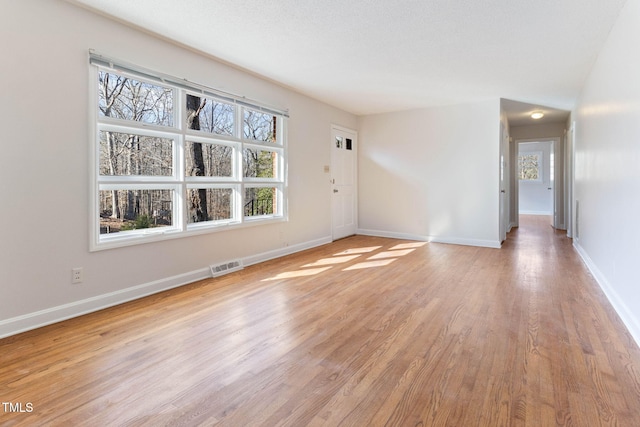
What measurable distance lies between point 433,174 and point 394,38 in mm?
3238

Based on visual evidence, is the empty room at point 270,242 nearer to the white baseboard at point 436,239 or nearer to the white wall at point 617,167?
the white wall at point 617,167

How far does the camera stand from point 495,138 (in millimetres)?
5301

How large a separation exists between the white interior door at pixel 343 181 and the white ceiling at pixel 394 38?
59.6 inches

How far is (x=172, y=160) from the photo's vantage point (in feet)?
11.1

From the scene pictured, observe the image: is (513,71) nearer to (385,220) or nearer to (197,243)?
(385,220)

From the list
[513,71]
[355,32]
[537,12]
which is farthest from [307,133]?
[537,12]

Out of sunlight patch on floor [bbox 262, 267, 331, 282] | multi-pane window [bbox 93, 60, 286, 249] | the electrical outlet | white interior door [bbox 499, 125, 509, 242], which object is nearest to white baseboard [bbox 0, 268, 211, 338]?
the electrical outlet

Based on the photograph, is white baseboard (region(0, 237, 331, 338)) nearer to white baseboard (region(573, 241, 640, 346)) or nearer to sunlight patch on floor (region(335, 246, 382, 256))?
sunlight patch on floor (region(335, 246, 382, 256))

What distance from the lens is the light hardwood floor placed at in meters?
1.48

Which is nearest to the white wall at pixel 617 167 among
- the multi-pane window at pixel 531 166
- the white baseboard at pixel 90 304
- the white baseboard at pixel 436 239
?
the white baseboard at pixel 436 239

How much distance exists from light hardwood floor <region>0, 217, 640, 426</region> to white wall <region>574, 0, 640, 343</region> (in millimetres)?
265

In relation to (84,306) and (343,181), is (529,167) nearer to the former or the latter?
(343,181)

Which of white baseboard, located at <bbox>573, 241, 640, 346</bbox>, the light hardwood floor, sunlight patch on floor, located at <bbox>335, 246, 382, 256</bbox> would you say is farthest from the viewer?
sunlight patch on floor, located at <bbox>335, 246, 382, 256</bbox>

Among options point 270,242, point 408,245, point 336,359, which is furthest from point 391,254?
point 336,359
